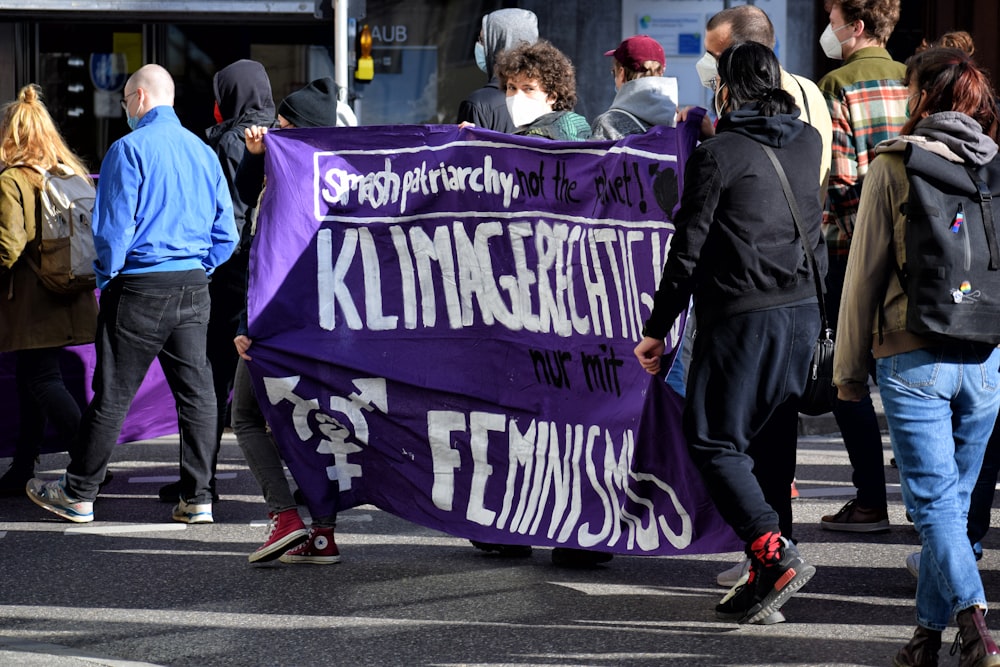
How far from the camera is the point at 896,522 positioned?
659 centimetres

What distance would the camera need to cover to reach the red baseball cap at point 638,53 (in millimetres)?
6223

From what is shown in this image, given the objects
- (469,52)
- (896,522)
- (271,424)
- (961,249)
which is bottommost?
(896,522)

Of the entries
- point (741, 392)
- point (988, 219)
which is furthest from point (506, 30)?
point (988, 219)

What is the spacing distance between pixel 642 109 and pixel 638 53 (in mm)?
249

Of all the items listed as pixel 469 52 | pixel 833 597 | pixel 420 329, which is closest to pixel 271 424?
pixel 420 329

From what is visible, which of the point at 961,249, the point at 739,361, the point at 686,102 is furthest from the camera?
the point at 686,102

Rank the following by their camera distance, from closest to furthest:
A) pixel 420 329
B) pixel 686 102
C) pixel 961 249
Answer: pixel 961 249
pixel 420 329
pixel 686 102

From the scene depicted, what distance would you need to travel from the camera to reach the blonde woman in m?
7.01

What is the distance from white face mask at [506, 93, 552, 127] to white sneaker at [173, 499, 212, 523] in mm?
2127

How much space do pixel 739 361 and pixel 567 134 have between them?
1.63 metres

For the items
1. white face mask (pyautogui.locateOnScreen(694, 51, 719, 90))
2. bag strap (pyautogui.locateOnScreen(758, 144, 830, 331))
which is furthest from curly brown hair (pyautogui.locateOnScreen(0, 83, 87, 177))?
bag strap (pyautogui.locateOnScreen(758, 144, 830, 331))

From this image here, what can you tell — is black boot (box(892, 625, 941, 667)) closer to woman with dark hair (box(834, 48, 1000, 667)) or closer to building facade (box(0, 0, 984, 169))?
woman with dark hair (box(834, 48, 1000, 667))

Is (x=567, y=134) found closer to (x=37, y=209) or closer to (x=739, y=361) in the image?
(x=739, y=361)

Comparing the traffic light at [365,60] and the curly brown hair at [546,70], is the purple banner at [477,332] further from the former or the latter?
the traffic light at [365,60]
